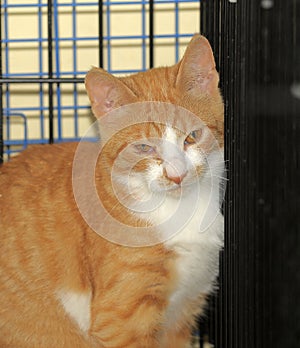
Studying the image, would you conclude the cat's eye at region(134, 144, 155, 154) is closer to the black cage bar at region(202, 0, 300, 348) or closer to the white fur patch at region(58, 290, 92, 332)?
the black cage bar at region(202, 0, 300, 348)

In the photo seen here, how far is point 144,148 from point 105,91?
138 mm

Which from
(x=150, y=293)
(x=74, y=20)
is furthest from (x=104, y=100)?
(x=74, y=20)

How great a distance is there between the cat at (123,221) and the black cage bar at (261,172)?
8 centimetres

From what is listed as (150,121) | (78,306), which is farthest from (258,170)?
(78,306)

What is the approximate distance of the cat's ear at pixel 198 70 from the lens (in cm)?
128

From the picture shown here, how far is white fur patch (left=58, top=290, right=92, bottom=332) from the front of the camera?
1.36 m

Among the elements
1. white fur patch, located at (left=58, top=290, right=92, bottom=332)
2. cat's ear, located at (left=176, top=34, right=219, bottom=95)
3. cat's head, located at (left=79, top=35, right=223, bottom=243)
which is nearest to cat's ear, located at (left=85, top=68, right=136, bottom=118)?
cat's head, located at (left=79, top=35, right=223, bottom=243)

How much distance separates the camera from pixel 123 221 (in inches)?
52.8

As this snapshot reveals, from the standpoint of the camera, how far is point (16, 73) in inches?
103

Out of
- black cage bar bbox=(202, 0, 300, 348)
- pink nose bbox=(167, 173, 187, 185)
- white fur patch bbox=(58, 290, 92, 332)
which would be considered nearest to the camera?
black cage bar bbox=(202, 0, 300, 348)

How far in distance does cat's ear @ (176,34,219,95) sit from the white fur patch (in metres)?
0.47

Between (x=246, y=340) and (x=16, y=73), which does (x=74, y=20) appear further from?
(x=246, y=340)

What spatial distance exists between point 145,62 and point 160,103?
1244 millimetres

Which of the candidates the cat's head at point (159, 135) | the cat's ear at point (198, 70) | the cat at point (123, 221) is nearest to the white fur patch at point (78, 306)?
the cat at point (123, 221)
